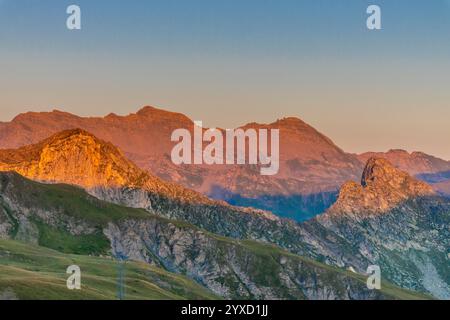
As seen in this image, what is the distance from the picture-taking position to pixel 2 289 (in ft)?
635
